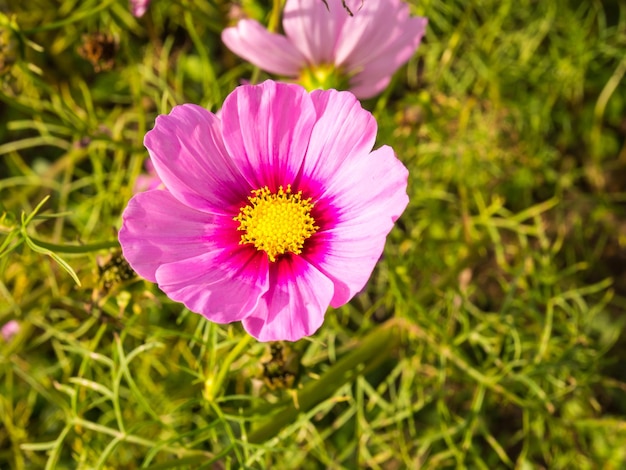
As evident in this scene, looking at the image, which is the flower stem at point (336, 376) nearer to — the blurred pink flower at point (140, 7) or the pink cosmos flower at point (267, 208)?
the pink cosmos flower at point (267, 208)

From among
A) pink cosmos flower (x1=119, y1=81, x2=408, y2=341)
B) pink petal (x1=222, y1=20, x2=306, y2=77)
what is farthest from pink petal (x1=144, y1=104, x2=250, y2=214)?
pink petal (x1=222, y1=20, x2=306, y2=77)

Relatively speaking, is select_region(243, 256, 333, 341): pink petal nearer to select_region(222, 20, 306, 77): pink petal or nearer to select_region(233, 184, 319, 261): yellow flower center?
select_region(233, 184, 319, 261): yellow flower center

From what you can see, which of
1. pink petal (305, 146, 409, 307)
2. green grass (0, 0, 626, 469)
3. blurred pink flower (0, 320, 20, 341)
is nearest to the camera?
pink petal (305, 146, 409, 307)

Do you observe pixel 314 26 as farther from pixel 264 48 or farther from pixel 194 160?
pixel 194 160

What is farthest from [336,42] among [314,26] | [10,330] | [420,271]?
[10,330]

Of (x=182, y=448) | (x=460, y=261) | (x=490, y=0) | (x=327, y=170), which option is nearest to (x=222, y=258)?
(x=327, y=170)

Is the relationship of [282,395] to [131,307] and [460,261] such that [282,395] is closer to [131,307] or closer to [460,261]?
[131,307]
